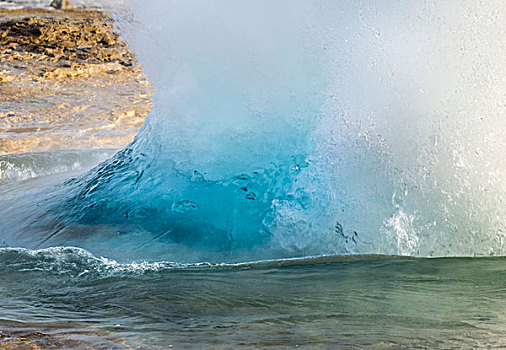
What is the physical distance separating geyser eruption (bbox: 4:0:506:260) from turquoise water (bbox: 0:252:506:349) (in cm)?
20

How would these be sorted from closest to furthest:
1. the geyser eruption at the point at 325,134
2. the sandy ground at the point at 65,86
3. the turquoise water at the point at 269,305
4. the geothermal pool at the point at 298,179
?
the turquoise water at the point at 269,305
the geothermal pool at the point at 298,179
the geyser eruption at the point at 325,134
the sandy ground at the point at 65,86

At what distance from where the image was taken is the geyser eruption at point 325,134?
8.62 ft

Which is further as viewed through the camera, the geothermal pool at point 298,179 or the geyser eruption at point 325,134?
the geyser eruption at point 325,134

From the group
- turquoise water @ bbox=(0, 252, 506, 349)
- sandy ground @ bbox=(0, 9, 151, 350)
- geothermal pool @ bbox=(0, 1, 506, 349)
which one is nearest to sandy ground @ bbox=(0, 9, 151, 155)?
sandy ground @ bbox=(0, 9, 151, 350)

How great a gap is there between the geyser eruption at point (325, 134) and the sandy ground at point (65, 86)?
5121 mm

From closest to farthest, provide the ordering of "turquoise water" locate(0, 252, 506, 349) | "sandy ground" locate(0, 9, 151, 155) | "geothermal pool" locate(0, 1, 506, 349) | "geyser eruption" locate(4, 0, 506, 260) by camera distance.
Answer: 1. "turquoise water" locate(0, 252, 506, 349)
2. "geothermal pool" locate(0, 1, 506, 349)
3. "geyser eruption" locate(4, 0, 506, 260)
4. "sandy ground" locate(0, 9, 151, 155)

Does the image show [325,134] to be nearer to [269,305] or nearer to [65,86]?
[269,305]

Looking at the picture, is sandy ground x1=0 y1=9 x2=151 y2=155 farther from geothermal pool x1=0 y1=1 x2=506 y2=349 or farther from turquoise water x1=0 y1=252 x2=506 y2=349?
turquoise water x1=0 y1=252 x2=506 y2=349

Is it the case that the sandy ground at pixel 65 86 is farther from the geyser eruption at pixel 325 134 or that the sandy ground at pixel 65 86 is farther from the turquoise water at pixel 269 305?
the turquoise water at pixel 269 305

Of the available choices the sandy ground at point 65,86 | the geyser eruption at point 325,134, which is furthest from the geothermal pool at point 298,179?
the sandy ground at point 65,86

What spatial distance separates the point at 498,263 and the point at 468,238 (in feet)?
0.56

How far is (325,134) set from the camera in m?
2.77

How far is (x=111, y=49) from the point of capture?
1085cm

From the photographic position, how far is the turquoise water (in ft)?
5.65
